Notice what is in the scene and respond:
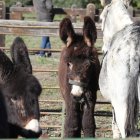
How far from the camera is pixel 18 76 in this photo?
4914 mm

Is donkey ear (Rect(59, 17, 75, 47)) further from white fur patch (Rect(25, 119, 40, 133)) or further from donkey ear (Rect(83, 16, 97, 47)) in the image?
white fur patch (Rect(25, 119, 40, 133))

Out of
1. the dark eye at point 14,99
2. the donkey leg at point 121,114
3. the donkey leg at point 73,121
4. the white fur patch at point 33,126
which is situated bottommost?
the donkey leg at point 73,121

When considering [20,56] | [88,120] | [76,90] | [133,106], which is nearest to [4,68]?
[20,56]

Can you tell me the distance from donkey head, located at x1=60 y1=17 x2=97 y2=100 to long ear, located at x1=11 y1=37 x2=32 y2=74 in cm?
137

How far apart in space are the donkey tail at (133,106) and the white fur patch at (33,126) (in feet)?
5.99

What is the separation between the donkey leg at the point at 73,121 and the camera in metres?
7.06

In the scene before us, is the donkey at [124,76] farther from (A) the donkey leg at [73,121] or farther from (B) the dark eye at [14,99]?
(B) the dark eye at [14,99]

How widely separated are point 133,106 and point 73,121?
3.52ft

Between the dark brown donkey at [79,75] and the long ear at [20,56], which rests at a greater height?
the long ear at [20,56]

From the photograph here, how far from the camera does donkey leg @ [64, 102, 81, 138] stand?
7056mm

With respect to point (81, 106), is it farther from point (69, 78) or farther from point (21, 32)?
point (21, 32)

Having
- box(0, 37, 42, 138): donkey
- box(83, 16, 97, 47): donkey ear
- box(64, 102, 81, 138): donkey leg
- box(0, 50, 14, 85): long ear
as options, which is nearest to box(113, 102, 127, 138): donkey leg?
box(64, 102, 81, 138): donkey leg

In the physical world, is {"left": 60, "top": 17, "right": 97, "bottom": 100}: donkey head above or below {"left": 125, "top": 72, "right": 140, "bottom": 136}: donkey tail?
above

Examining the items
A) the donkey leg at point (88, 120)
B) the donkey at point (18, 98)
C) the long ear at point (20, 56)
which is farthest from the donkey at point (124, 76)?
the donkey at point (18, 98)
